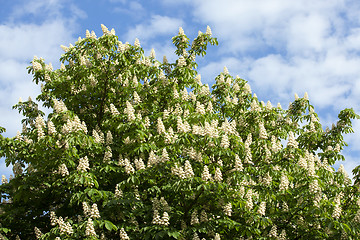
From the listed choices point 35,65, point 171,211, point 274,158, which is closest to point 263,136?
point 274,158

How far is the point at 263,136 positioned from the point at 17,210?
681cm

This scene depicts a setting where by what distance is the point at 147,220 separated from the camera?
32.6 feet

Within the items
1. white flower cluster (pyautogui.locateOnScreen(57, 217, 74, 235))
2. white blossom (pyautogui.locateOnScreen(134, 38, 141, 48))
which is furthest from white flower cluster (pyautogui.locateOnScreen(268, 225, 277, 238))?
white blossom (pyautogui.locateOnScreen(134, 38, 141, 48))

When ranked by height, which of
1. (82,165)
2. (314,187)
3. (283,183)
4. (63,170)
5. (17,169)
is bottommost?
(314,187)

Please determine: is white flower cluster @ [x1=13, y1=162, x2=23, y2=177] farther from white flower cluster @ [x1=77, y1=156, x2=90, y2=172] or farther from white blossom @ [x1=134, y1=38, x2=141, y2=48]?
white blossom @ [x1=134, y1=38, x2=141, y2=48]

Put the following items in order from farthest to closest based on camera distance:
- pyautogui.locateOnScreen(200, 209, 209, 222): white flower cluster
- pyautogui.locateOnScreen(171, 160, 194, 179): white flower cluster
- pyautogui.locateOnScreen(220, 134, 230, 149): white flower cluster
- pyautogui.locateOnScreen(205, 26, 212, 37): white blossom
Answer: pyautogui.locateOnScreen(205, 26, 212, 37): white blossom, pyautogui.locateOnScreen(200, 209, 209, 222): white flower cluster, pyautogui.locateOnScreen(220, 134, 230, 149): white flower cluster, pyautogui.locateOnScreen(171, 160, 194, 179): white flower cluster

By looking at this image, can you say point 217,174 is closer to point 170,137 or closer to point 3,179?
point 170,137

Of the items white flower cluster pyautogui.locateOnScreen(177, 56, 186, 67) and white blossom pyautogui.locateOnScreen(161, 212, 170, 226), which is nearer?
white blossom pyautogui.locateOnScreen(161, 212, 170, 226)

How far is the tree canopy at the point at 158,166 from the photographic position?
9656 mm

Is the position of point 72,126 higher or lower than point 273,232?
higher

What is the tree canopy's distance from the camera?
966 centimetres

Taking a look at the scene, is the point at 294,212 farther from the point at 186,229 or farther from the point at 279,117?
the point at 279,117

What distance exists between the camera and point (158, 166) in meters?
9.87

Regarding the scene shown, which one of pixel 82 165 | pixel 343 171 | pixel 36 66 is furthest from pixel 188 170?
pixel 36 66
